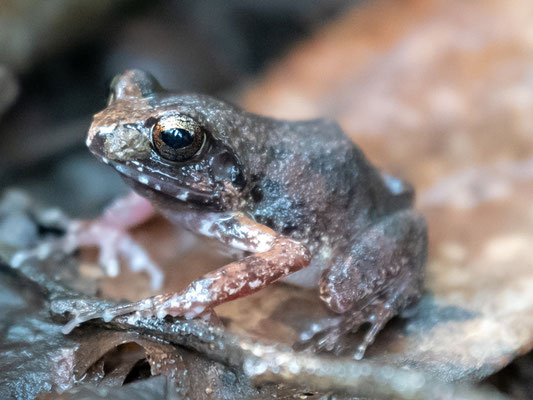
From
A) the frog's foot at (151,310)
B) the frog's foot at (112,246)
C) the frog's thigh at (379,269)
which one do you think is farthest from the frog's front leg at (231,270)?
the frog's foot at (112,246)

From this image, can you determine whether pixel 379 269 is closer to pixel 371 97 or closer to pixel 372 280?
pixel 372 280

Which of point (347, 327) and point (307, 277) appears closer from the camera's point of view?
point (347, 327)

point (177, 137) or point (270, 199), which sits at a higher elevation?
point (177, 137)

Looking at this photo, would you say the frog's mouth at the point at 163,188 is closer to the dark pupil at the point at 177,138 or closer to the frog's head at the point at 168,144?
the frog's head at the point at 168,144

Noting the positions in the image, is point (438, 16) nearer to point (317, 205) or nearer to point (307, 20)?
point (307, 20)

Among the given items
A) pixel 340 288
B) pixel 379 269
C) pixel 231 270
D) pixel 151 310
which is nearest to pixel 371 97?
pixel 379 269

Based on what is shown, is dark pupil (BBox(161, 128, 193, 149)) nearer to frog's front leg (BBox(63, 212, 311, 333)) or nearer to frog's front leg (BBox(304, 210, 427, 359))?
frog's front leg (BBox(63, 212, 311, 333))

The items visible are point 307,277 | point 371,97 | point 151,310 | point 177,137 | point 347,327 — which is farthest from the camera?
point 371,97

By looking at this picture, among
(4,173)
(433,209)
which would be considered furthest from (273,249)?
(4,173)
